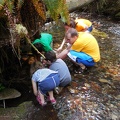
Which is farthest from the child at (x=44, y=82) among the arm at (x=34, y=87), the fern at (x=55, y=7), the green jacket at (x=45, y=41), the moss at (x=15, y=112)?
the fern at (x=55, y=7)

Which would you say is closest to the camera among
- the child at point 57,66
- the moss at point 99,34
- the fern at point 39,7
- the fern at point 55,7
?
the fern at point 55,7

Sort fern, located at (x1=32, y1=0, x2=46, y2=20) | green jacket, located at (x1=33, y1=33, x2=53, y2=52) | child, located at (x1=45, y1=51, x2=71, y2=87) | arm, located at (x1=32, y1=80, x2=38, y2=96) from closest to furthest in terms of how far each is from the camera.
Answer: fern, located at (x1=32, y1=0, x2=46, y2=20) < arm, located at (x1=32, y1=80, x2=38, y2=96) < child, located at (x1=45, y1=51, x2=71, y2=87) < green jacket, located at (x1=33, y1=33, x2=53, y2=52)

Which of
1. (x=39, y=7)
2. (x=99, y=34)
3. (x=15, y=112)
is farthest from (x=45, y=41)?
(x=99, y=34)

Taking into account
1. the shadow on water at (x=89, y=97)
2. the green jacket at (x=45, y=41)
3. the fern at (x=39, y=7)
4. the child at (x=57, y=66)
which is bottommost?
the shadow on water at (x=89, y=97)

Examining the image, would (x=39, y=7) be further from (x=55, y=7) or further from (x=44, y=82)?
(x=44, y=82)

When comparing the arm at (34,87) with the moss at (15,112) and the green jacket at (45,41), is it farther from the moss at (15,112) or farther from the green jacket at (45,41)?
the green jacket at (45,41)

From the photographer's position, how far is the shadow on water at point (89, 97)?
3.98 meters

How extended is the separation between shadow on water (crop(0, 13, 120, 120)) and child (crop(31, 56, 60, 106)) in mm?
128

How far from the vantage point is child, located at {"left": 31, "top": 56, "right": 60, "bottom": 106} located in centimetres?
403

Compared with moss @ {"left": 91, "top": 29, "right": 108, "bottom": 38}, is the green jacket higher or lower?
higher

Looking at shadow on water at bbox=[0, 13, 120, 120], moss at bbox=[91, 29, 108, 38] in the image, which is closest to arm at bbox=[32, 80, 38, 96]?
shadow on water at bbox=[0, 13, 120, 120]

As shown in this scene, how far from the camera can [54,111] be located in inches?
160

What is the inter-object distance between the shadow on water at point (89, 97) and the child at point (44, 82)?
128mm

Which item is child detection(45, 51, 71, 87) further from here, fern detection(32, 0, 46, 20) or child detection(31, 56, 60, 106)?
fern detection(32, 0, 46, 20)
